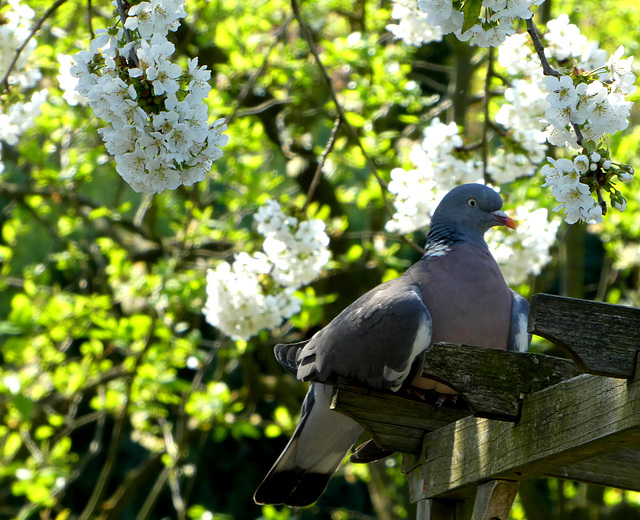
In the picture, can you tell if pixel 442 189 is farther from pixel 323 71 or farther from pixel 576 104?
pixel 576 104

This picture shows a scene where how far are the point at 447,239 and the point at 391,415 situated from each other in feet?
2.00

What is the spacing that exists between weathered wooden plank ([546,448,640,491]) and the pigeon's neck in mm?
708

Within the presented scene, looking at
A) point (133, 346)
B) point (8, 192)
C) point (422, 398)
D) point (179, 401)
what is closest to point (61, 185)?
point (8, 192)

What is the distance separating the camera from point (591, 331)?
134 cm

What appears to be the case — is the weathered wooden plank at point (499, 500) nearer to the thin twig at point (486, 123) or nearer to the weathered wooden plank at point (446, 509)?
the weathered wooden plank at point (446, 509)

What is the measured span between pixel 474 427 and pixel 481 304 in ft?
1.24

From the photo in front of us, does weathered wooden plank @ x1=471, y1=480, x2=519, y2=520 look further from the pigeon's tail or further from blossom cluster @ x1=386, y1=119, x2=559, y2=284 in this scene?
blossom cluster @ x1=386, y1=119, x2=559, y2=284

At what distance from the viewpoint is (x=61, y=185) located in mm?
4250

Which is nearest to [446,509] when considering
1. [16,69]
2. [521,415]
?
[521,415]

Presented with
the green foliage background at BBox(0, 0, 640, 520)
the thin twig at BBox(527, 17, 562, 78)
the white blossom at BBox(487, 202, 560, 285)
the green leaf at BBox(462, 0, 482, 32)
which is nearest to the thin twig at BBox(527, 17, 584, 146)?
the thin twig at BBox(527, 17, 562, 78)

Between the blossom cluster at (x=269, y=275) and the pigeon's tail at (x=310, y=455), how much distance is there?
0.75m

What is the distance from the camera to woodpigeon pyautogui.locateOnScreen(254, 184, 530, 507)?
209 cm

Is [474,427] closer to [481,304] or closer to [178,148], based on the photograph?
[481,304]

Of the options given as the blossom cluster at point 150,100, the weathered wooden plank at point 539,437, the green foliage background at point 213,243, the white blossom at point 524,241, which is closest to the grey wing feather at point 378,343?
the weathered wooden plank at point 539,437
